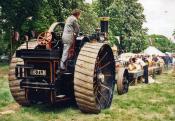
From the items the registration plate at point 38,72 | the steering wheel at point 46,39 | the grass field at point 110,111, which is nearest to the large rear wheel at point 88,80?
the grass field at point 110,111

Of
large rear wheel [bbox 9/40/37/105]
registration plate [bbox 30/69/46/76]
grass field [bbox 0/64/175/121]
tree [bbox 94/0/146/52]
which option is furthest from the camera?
tree [bbox 94/0/146/52]

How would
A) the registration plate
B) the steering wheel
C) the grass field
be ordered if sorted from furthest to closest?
the steering wheel < the registration plate < the grass field

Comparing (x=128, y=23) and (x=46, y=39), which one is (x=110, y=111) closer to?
(x=46, y=39)

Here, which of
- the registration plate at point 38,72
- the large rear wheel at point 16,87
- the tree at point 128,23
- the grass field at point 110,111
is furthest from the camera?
the tree at point 128,23

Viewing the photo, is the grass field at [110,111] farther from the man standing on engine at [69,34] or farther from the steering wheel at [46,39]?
the steering wheel at [46,39]

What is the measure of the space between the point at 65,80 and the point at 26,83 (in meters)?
1.07

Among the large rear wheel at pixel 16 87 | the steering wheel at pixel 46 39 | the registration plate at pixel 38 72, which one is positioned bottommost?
the large rear wheel at pixel 16 87

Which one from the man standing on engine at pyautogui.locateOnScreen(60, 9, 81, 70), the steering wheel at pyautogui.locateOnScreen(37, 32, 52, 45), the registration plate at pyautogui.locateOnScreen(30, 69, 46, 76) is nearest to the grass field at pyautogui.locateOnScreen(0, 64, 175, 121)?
the registration plate at pyautogui.locateOnScreen(30, 69, 46, 76)

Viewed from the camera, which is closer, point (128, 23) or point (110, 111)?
point (110, 111)

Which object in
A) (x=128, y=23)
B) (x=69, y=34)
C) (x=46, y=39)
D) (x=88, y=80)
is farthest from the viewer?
(x=128, y=23)

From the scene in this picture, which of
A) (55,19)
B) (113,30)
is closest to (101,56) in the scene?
(55,19)

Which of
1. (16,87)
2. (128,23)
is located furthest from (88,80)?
(128,23)

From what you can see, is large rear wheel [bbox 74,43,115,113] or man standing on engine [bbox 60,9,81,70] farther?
man standing on engine [bbox 60,9,81,70]

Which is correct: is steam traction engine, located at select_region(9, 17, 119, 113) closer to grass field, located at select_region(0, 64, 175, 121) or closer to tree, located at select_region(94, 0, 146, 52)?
grass field, located at select_region(0, 64, 175, 121)
